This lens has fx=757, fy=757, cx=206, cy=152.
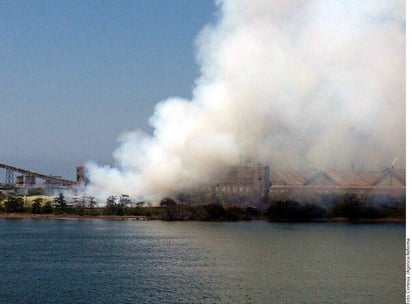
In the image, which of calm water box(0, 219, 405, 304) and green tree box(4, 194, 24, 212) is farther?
green tree box(4, 194, 24, 212)

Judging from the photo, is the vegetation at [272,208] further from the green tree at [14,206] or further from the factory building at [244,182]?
the green tree at [14,206]

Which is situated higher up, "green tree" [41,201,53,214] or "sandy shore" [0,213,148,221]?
"green tree" [41,201,53,214]

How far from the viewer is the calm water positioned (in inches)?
517

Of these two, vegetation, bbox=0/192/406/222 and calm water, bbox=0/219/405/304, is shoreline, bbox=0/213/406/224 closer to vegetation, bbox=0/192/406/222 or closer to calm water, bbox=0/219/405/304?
vegetation, bbox=0/192/406/222

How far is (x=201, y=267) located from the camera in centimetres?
1633

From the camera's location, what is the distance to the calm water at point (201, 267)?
13.1 meters

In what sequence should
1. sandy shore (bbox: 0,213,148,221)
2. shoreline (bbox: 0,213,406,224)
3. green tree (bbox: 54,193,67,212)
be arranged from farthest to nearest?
green tree (bbox: 54,193,67,212)
sandy shore (bbox: 0,213,148,221)
shoreline (bbox: 0,213,406,224)

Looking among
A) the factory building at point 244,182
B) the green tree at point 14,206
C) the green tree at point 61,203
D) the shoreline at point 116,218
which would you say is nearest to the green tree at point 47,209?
the green tree at point 61,203

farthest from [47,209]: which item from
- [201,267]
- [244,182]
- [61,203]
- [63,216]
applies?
[201,267]

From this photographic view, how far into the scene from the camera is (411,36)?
8.48 meters

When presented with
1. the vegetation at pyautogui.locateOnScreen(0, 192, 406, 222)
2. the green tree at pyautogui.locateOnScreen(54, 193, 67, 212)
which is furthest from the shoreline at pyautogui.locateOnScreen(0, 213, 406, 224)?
the green tree at pyautogui.locateOnScreen(54, 193, 67, 212)

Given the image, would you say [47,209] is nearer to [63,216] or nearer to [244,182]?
[63,216]

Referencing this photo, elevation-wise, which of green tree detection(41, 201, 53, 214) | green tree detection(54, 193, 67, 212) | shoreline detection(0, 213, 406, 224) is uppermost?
green tree detection(54, 193, 67, 212)

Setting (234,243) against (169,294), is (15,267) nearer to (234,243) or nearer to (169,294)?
(169,294)
